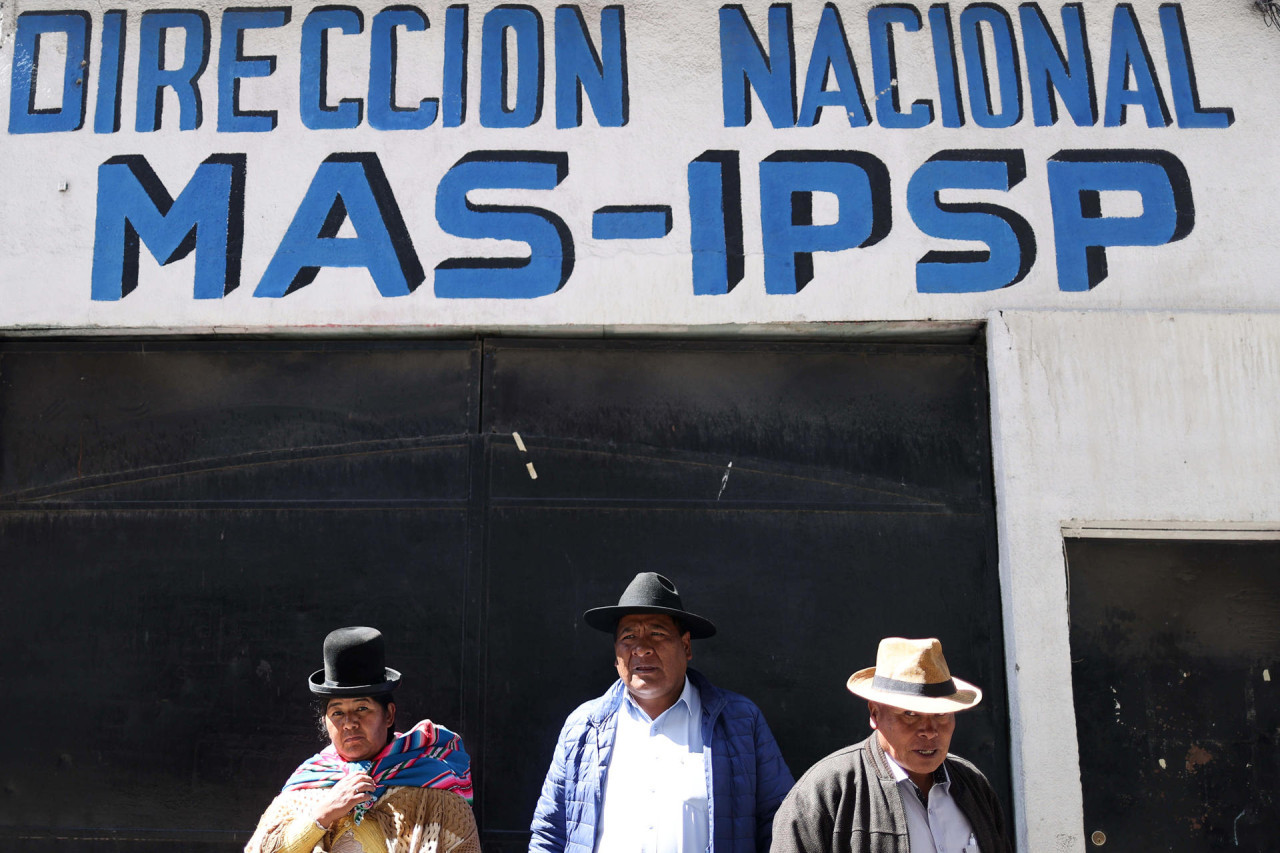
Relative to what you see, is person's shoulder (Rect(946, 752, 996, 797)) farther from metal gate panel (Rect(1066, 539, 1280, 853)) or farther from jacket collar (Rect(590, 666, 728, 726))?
metal gate panel (Rect(1066, 539, 1280, 853))

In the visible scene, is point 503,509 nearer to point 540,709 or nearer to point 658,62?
point 540,709

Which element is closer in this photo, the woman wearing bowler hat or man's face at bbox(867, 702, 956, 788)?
man's face at bbox(867, 702, 956, 788)

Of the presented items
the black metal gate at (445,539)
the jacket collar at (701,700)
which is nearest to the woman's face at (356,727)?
the jacket collar at (701,700)

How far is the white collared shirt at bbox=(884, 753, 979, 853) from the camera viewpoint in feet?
9.78

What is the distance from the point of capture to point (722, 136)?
4.73 meters

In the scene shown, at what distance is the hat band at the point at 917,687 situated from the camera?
305cm

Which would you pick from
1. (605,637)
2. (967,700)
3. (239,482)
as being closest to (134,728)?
(239,482)

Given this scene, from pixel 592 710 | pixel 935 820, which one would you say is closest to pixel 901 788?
pixel 935 820

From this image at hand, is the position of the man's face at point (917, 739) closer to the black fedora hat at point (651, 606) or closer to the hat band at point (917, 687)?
the hat band at point (917, 687)

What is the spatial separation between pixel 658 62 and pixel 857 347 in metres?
1.62

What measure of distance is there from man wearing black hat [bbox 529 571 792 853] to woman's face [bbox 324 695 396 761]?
64 centimetres

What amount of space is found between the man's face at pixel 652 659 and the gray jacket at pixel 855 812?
674 mm

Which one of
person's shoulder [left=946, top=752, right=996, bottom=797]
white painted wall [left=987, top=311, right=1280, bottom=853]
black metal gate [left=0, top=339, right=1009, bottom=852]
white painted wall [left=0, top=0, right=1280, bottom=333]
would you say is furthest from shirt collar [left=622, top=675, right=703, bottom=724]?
white painted wall [left=0, top=0, right=1280, bottom=333]

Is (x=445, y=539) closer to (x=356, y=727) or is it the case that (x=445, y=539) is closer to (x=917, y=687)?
(x=356, y=727)
